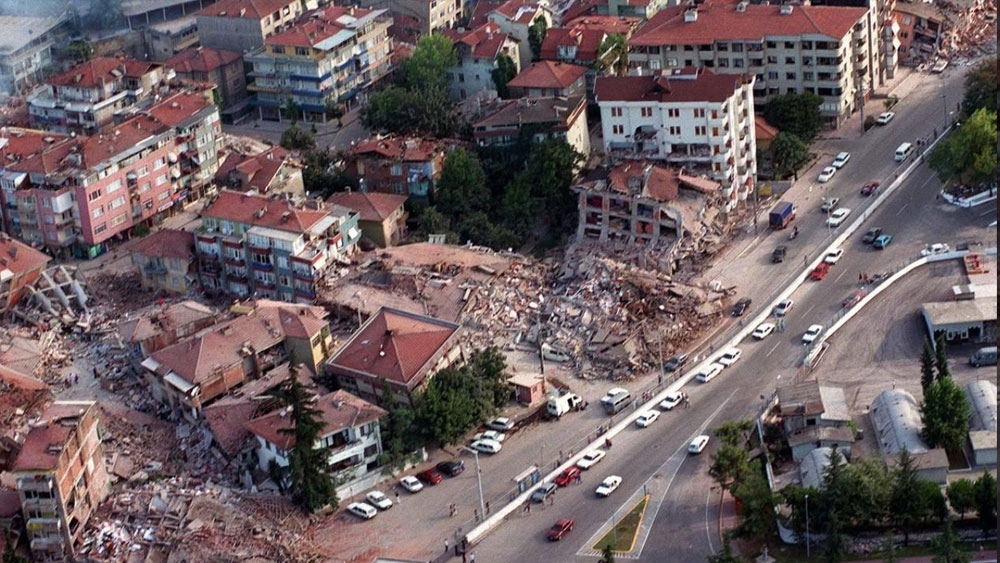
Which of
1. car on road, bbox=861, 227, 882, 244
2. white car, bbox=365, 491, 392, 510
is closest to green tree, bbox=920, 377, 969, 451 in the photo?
car on road, bbox=861, 227, 882, 244

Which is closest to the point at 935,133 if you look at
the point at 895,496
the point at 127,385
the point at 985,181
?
the point at 985,181

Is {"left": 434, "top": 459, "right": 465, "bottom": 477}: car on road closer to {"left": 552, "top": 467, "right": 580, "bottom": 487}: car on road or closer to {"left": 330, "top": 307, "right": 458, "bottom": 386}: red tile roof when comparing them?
{"left": 330, "top": 307, "right": 458, "bottom": 386}: red tile roof

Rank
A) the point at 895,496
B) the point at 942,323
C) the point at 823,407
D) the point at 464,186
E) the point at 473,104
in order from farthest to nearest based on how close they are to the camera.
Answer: the point at 473,104 → the point at 464,186 → the point at 942,323 → the point at 823,407 → the point at 895,496

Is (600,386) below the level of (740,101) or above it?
below

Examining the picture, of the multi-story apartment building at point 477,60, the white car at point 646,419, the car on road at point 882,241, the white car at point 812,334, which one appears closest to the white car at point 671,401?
the white car at point 646,419

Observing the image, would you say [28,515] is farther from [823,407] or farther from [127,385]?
[823,407]

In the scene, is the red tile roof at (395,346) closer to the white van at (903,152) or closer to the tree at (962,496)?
the tree at (962,496)
